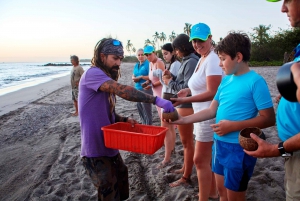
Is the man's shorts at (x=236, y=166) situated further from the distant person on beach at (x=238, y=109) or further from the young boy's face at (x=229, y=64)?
the young boy's face at (x=229, y=64)

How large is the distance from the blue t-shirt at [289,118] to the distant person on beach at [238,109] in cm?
29

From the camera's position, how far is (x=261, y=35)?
43000 mm

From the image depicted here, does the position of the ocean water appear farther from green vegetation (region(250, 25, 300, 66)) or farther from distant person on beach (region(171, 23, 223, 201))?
green vegetation (region(250, 25, 300, 66))

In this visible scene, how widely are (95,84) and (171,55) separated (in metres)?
2.61

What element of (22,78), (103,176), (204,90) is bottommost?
(103,176)

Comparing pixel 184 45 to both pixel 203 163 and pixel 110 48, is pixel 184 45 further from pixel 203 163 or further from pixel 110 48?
pixel 203 163

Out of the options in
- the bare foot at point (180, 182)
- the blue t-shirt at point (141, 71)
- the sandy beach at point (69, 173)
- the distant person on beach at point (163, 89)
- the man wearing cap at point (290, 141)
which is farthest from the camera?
the blue t-shirt at point (141, 71)

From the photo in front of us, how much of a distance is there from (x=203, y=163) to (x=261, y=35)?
4642cm

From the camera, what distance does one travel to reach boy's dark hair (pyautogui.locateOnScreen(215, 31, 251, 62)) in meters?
2.07

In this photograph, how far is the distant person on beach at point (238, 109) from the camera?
78.7 inches

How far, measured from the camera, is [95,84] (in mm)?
2291

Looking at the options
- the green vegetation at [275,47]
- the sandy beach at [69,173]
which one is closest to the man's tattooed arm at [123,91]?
the sandy beach at [69,173]

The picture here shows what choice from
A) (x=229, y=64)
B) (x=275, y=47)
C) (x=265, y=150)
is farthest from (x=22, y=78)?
(x=275, y=47)

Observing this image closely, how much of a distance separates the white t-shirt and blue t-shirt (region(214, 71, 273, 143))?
0.42 meters
